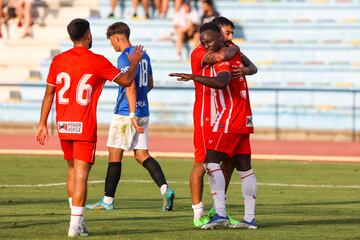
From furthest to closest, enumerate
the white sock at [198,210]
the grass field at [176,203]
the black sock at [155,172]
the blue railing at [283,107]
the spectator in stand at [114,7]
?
the spectator in stand at [114,7] → the blue railing at [283,107] → the black sock at [155,172] → the white sock at [198,210] → the grass field at [176,203]

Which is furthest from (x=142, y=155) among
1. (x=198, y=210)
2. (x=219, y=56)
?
(x=219, y=56)

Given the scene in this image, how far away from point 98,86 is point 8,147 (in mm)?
17294

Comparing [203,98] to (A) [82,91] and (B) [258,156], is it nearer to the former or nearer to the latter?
(A) [82,91]

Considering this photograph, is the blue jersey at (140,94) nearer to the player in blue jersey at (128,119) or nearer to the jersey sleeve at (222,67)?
the player in blue jersey at (128,119)

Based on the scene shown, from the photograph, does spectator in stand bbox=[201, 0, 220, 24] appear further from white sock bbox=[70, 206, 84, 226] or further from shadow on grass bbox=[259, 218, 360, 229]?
white sock bbox=[70, 206, 84, 226]

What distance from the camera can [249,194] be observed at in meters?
12.6

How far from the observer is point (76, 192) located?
450 inches

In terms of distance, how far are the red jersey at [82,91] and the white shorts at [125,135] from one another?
13.4 feet

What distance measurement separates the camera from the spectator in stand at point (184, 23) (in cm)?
3422

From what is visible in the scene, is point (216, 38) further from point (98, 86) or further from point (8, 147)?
point (8, 147)

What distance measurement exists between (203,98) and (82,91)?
1.72 meters

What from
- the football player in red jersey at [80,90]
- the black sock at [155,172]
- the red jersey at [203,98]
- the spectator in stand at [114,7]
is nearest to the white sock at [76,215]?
the football player in red jersey at [80,90]

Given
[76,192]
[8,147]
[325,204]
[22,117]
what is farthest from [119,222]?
[22,117]

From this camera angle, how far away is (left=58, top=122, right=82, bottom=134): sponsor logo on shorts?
11516 millimetres
